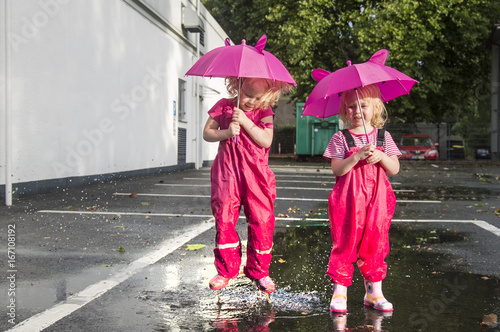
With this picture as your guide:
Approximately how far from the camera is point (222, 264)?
3.82 metres

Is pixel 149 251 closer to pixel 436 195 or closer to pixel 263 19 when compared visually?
pixel 436 195

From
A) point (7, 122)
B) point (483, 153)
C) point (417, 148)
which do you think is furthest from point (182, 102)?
point (483, 153)

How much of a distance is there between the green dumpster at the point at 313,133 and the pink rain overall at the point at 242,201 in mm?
24702

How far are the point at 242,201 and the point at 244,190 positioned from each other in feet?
0.29

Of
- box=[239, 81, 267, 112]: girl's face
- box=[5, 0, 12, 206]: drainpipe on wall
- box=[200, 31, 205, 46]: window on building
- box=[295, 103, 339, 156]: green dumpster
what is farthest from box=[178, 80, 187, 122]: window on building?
box=[239, 81, 267, 112]: girl's face

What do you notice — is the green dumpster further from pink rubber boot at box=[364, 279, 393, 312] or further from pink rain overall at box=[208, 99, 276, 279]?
pink rubber boot at box=[364, 279, 393, 312]

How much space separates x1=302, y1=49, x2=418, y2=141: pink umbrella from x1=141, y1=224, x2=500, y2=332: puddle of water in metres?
1.27

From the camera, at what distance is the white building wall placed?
9945mm

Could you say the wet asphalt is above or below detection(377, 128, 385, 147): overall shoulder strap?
below

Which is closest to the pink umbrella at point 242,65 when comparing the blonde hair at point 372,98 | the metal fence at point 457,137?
the blonde hair at point 372,98

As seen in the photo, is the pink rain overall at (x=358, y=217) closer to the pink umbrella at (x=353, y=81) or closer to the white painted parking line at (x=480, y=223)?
the pink umbrella at (x=353, y=81)

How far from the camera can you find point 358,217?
Answer: 372 centimetres

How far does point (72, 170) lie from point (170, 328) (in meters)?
9.17

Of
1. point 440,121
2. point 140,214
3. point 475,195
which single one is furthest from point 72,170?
point 440,121
